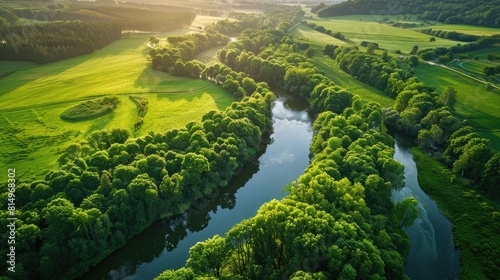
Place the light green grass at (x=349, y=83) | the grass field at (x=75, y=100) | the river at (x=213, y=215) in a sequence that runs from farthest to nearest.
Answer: the light green grass at (x=349, y=83) → the grass field at (x=75, y=100) → the river at (x=213, y=215)

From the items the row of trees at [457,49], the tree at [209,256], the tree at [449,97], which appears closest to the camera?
the tree at [209,256]

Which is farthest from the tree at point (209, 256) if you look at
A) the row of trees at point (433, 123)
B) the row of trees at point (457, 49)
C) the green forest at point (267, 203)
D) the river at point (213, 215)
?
the row of trees at point (457, 49)

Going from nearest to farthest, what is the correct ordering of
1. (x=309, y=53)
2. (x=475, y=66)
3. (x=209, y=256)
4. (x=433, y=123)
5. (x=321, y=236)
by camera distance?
(x=321, y=236) < (x=209, y=256) < (x=433, y=123) < (x=475, y=66) < (x=309, y=53)

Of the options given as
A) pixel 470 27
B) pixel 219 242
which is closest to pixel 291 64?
pixel 219 242

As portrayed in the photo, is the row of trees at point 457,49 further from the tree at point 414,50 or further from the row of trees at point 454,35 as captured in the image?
the row of trees at point 454,35

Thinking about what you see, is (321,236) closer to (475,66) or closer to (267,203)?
(267,203)

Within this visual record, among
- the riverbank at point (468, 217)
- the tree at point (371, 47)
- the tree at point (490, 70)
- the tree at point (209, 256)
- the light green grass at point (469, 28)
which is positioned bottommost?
the riverbank at point (468, 217)

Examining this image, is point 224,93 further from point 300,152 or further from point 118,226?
point 118,226

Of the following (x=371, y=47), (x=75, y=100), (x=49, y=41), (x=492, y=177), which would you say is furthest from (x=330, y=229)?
(x=49, y=41)
